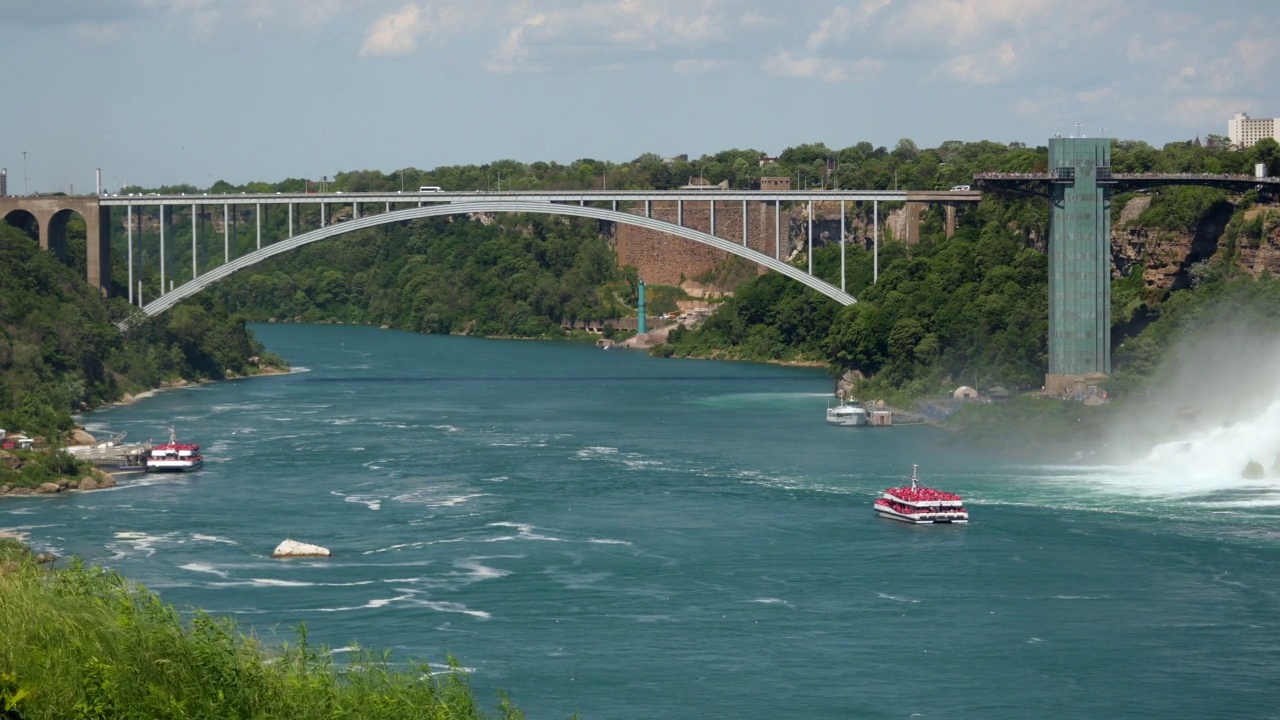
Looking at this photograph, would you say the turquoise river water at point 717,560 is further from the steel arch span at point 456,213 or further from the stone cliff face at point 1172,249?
the stone cliff face at point 1172,249

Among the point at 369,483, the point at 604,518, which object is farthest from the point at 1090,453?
the point at 369,483

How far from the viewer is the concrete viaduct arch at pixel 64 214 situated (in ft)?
185

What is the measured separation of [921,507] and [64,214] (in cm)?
3484

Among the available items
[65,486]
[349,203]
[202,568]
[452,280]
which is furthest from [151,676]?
[452,280]

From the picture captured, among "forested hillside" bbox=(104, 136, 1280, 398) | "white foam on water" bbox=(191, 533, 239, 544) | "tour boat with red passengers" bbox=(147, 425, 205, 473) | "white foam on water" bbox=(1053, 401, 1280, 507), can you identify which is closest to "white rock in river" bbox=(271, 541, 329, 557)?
"white foam on water" bbox=(191, 533, 239, 544)

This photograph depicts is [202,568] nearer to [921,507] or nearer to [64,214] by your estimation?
[921,507]

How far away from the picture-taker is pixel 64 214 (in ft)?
187

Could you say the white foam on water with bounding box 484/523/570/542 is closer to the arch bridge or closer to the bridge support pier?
the arch bridge

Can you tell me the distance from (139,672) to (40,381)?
31108mm

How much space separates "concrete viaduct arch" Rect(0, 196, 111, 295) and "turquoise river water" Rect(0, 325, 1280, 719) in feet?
40.5

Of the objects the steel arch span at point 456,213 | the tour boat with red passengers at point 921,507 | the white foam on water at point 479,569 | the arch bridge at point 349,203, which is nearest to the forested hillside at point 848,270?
the arch bridge at point 349,203

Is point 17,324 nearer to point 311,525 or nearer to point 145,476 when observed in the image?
point 145,476

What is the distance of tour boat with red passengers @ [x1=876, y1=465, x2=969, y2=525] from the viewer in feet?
99.8

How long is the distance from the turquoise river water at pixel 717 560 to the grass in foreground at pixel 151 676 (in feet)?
16.4
